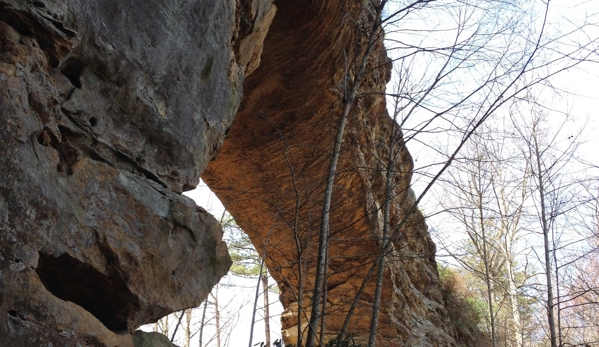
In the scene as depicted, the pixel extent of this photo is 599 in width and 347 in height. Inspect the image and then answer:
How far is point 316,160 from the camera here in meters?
7.73

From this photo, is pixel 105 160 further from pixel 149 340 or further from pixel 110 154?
pixel 149 340

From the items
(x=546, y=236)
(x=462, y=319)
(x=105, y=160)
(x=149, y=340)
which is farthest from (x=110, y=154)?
(x=462, y=319)

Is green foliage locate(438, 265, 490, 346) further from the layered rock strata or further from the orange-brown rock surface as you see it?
the layered rock strata

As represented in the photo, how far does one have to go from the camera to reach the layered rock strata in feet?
7.10

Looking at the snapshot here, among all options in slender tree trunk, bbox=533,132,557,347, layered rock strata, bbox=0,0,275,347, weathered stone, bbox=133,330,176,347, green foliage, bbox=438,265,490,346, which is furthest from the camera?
green foliage, bbox=438,265,490,346

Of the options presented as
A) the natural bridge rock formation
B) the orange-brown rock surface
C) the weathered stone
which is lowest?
the weathered stone

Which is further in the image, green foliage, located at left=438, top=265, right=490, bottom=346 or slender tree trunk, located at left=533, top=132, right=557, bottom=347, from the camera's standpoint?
green foliage, located at left=438, top=265, right=490, bottom=346

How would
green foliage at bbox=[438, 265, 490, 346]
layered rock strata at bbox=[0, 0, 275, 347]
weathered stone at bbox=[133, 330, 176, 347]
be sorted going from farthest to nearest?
green foliage at bbox=[438, 265, 490, 346] → weathered stone at bbox=[133, 330, 176, 347] → layered rock strata at bbox=[0, 0, 275, 347]

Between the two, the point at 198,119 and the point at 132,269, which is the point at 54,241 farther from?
the point at 198,119

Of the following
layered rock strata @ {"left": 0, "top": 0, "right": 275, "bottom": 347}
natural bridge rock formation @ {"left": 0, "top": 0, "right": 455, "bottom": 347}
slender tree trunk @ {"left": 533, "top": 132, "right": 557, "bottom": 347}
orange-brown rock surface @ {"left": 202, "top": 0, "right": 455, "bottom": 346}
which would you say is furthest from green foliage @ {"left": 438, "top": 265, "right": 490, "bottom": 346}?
layered rock strata @ {"left": 0, "top": 0, "right": 275, "bottom": 347}

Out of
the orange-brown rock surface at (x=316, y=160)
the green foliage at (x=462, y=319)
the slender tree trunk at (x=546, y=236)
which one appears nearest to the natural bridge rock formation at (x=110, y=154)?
the orange-brown rock surface at (x=316, y=160)

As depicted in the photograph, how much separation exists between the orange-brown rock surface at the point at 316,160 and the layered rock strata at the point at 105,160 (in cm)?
278

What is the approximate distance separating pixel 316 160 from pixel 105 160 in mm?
4985

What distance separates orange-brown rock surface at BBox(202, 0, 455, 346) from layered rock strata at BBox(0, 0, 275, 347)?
2782 millimetres
